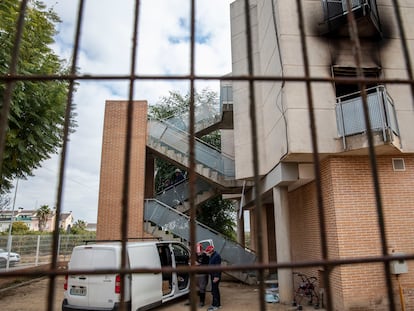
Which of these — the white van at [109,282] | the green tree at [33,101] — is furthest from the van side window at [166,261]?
the green tree at [33,101]

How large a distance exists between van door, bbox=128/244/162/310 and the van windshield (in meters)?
0.40

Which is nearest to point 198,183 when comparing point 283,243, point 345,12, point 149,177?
point 149,177

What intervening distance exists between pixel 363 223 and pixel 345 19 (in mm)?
5211

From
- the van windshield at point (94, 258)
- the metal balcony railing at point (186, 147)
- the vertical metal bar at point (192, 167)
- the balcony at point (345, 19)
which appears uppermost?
the balcony at point (345, 19)

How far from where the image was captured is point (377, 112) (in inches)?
290

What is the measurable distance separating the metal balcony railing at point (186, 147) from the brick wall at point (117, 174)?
556 mm

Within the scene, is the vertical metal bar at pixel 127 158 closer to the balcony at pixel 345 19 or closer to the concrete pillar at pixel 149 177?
the balcony at pixel 345 19

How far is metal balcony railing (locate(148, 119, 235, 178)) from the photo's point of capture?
1363 centimetres

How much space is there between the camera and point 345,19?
8.13 metres

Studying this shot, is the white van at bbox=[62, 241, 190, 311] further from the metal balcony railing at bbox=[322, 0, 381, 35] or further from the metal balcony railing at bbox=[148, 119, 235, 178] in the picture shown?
the metal balcony railing at bbox=[322, 0, 381, 35]

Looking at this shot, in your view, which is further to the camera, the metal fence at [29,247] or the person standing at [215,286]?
the metal fence at [29,247]

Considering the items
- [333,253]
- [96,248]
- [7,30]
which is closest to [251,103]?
[96,248]

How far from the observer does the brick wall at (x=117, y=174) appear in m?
13.5

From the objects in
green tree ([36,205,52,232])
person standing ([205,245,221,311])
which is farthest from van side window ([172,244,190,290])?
green tree ([36,205,52,232])
